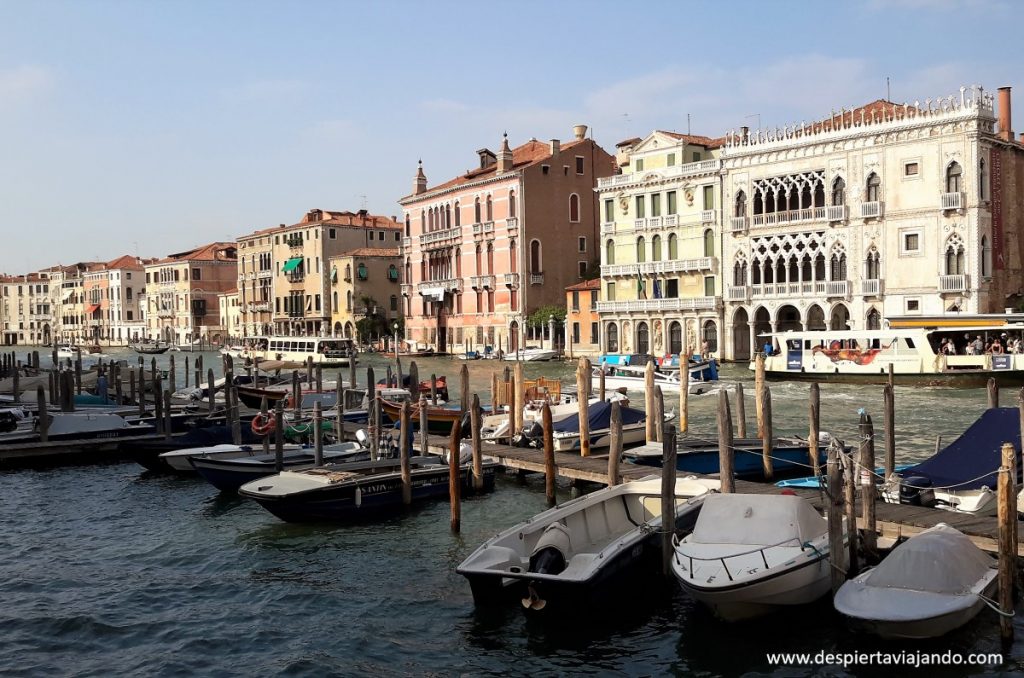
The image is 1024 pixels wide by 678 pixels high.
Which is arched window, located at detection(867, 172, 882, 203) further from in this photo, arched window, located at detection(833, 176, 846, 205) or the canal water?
the canal water

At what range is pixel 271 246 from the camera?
2736 inches

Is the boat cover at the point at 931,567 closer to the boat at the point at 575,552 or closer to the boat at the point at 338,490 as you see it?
the boat at the point at 575,552

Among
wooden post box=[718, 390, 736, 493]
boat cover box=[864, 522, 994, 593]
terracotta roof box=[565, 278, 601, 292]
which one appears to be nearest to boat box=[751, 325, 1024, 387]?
terracotta roof box=[565, 278, 601, 292]

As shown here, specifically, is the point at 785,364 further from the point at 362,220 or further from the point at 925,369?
the point at 362,220

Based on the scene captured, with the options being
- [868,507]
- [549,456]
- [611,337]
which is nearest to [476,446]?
[549,456]

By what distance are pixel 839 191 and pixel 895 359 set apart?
8630mm

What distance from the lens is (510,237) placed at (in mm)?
46656

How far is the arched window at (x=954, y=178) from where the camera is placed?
3111 centimetres

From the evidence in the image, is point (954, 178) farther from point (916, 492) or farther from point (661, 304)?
point (916, 492)

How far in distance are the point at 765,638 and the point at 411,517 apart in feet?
18.7

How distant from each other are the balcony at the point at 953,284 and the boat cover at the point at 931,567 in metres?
25.0

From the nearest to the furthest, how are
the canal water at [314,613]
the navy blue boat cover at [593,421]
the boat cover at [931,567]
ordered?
the boat cover at [931,567], the canal water at [314,613], the navy blue boat cover at [593,421]

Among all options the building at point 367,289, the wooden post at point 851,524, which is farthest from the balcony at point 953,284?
the building at point 367,289

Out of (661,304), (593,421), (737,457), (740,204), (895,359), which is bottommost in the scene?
(737,457)
